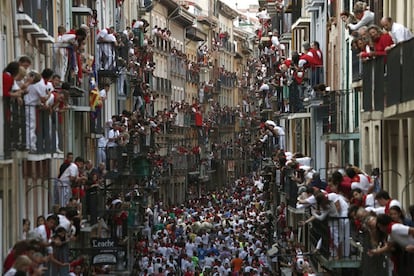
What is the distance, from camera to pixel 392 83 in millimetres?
25609

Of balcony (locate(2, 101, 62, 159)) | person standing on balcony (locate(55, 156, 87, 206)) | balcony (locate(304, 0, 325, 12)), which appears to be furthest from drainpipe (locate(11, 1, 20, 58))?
balcony (locate(304, 0, 325, 12))

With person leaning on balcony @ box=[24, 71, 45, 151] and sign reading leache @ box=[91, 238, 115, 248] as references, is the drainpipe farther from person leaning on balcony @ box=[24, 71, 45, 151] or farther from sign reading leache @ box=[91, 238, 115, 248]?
sign reading leache @ box=[91, 238, 115, 248]

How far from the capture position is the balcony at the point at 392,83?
77.9ft

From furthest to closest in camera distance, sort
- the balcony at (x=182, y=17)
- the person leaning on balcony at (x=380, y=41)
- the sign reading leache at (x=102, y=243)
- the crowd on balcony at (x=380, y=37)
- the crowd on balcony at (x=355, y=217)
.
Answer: the balcony at (x=182, y=17), the sign reading leache at (x=102, y=243), the person leaning on balcony at (x=380, y=41), the crowd on balcony at (x=380, y=37), the crowd on balcony at (x=355, y=217)

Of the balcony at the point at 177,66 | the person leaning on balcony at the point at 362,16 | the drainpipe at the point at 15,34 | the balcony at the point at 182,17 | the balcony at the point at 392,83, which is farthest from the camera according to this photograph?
the balcony at the point at 177,66

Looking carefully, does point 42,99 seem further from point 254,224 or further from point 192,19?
point 192,19

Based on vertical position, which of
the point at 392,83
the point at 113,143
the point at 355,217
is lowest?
the point at 355,217

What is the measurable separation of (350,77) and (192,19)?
7305cm

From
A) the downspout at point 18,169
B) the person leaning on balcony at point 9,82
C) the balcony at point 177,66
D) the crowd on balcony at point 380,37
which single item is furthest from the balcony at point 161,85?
the person leaning on balcony at point 9,82

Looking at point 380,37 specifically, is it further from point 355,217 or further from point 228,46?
point 228,46

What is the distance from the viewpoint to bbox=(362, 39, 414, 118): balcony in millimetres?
23750

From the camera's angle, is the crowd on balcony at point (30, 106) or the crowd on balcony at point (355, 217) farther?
the crowd on balcony at point (30, 106)

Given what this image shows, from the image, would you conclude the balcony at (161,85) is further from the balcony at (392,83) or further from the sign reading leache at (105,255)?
the balcony at (392,83)

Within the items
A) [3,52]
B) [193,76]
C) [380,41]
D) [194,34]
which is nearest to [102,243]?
[3,52]
